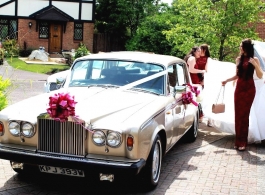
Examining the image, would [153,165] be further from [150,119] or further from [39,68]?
[39,68]

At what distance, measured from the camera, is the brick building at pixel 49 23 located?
33719 mm

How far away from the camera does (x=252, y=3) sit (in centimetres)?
1461

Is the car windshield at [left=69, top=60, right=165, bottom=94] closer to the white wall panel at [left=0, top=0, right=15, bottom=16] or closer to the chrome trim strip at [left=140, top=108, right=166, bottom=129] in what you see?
the chrome trim strip at [left=140, top=108, right=166, bottom=129]

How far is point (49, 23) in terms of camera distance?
113 ft

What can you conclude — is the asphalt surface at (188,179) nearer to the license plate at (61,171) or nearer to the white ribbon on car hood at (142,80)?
the license plate at (61,171)

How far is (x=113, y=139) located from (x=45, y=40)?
30.4 meters

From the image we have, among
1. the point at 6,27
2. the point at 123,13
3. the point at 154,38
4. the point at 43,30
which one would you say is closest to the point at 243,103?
the point at 154,38

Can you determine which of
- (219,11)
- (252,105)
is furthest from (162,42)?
(252,105)

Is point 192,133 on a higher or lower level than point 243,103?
lower

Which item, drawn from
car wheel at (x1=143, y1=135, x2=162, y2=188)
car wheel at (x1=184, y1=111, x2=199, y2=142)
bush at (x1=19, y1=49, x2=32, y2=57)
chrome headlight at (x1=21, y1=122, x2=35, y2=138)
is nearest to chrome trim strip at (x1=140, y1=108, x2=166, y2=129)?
car wheel at (x1=143, y1=135, x2=162, y2=188)

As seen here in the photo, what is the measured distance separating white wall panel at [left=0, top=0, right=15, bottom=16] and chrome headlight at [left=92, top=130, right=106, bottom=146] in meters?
30.4

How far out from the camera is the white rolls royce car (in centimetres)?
525

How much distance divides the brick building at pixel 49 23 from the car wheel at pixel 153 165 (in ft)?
94.7

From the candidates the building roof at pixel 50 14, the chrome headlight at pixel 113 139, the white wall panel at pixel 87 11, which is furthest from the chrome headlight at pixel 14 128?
the white wall panel at pixel 87 11
